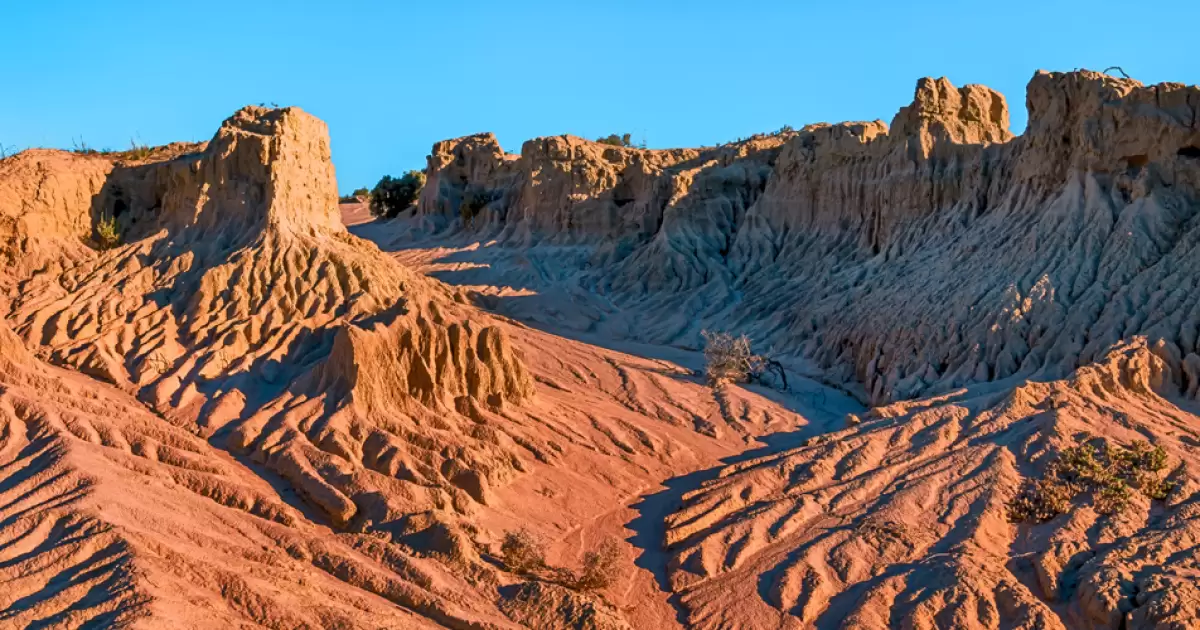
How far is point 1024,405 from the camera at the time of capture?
18.4 m

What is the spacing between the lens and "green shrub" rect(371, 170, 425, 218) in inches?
1869

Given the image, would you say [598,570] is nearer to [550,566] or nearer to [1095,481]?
[550,566]

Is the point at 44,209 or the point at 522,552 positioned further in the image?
the point at 44,209

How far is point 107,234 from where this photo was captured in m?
21.8

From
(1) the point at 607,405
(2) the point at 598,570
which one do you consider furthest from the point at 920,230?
(2) the point at 598,570

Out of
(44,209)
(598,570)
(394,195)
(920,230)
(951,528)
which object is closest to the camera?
(598,570)

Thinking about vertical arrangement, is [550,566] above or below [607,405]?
below

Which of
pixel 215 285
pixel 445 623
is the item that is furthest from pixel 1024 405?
pixel 215 285

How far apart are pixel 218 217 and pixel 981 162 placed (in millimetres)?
16029

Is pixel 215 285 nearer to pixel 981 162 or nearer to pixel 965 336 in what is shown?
pixel 965 336

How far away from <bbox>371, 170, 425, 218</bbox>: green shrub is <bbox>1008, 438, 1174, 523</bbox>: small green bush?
34.1 meters

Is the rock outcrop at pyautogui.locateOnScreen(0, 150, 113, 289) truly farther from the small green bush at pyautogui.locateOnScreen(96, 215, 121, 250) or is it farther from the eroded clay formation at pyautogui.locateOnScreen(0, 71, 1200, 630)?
the small green bush at pyautogui.locateOnScreen(96, 215, 121, 250)

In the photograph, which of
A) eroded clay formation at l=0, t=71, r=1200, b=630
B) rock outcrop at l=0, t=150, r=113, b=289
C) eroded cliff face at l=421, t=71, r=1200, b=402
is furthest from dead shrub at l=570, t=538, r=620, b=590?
rock outcrop at l=0, t=150, r=113, b=289

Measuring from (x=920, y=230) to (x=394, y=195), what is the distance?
25.1m
